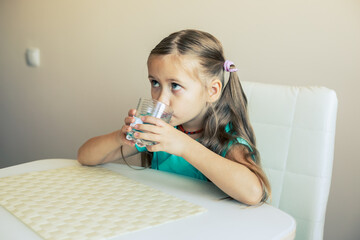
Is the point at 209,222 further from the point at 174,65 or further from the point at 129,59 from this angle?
the point at 129,59

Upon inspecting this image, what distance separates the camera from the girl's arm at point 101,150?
1124 mm

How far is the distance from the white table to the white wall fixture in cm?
165

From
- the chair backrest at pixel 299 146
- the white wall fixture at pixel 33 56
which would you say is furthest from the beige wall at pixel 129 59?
the chair backrest at pixel 299 146

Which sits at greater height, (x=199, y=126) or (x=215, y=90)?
(x=215, y=90)

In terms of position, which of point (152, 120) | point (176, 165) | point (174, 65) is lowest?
point (176, 165)

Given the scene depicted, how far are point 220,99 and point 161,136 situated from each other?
0.38 m

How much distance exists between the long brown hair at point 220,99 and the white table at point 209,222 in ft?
0.60

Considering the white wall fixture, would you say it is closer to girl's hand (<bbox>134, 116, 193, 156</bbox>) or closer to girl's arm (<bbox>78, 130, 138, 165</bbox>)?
girl's arm (<bbox>78, 130, 138, 165</bbox>)

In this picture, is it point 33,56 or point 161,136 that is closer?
point 161,136

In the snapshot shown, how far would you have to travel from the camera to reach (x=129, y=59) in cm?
205

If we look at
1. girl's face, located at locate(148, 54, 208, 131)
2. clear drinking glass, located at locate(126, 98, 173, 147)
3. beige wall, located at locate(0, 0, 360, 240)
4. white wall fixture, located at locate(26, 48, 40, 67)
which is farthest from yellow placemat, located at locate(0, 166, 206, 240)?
white wall fixture, located at locate(26, 48, 40, 67)

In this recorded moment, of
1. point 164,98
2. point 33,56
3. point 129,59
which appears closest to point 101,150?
point 164,98

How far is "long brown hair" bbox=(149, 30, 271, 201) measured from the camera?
1.13m

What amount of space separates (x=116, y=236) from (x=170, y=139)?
309 millimetres
